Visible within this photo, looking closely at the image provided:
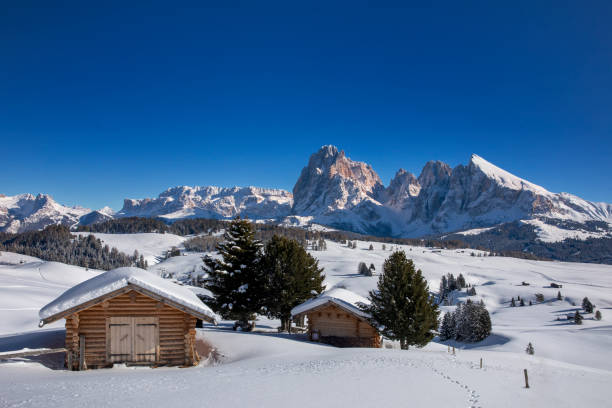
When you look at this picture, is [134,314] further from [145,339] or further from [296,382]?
[296,382]

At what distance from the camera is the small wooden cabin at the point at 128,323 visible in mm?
16703

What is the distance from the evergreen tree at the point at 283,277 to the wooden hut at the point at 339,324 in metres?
3.32

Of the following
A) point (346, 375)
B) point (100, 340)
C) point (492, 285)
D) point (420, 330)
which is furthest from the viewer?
point (492, 285)

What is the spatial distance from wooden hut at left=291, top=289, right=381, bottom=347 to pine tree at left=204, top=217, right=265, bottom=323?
4.64 metres

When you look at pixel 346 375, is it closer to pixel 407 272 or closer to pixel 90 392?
pixel 90 392

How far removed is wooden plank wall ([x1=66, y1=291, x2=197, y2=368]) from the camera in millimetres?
16891

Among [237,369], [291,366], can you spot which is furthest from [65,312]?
[291,366]

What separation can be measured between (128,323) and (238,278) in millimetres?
14420

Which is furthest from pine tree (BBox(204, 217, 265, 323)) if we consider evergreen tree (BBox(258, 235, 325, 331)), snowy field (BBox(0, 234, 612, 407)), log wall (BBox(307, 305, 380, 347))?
snowy field (BBox(0, 234, 612, 407))

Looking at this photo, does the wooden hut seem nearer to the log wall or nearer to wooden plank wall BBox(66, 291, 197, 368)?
the log wall

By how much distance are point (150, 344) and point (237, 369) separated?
15.5ft

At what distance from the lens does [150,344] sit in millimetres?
17438

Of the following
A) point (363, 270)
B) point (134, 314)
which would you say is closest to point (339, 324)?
point (134, 314)

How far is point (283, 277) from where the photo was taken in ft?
106
